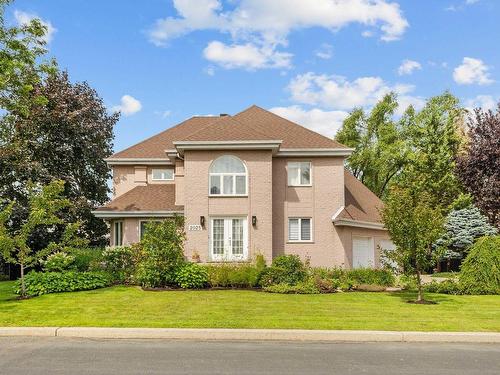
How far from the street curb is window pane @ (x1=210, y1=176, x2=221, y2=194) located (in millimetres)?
11972

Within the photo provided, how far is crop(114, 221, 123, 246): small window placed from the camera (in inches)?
980

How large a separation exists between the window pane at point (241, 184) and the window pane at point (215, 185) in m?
0.86

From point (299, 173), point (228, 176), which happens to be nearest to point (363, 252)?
point (299, 173)

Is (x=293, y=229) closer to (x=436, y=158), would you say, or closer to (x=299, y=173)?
(x=299, y=173)

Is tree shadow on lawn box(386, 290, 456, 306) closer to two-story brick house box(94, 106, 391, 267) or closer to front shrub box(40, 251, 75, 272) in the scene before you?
two-story brick house box(94, 106, 391, 267)

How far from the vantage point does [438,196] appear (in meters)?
35.5

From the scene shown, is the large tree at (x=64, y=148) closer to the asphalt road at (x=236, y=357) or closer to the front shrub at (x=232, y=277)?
the front shrub at (x=232, y=277)

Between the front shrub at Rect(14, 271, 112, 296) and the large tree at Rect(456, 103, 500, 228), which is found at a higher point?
the large tree at Rect(456, 103, 500, 228)

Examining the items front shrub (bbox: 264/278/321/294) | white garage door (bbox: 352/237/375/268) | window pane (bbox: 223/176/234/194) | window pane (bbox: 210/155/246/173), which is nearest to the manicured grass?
front shrub (bbox: 264/278/321/294)

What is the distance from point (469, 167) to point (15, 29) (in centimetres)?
2561

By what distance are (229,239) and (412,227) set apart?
922 centimetres

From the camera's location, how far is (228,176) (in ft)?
74.0

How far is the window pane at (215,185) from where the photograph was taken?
22.4 meters

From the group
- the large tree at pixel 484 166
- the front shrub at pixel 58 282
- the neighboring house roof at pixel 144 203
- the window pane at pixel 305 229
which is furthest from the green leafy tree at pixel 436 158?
the front shrub at pixel 58 282
